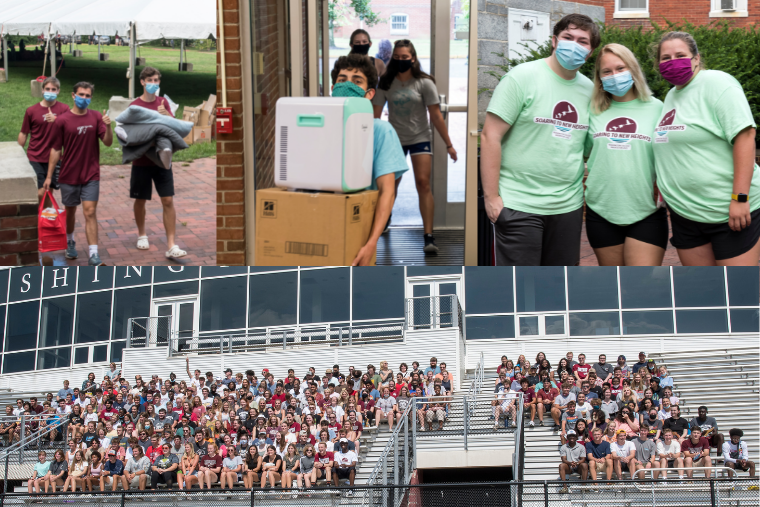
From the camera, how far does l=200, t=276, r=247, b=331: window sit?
262 inches

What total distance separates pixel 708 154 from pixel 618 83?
0.58m

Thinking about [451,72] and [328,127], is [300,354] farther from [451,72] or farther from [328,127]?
[328,127]

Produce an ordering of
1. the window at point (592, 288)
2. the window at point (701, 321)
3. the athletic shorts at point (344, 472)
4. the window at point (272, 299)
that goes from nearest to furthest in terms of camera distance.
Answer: the window at point (592, 288) → the window at point (272, 299) → the window at point (701, 321) → the athletic shorts at point (344, 472)

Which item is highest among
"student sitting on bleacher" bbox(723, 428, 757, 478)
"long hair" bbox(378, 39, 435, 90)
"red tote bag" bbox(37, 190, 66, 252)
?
"long hair" bbox(378, 39, 435, 90)

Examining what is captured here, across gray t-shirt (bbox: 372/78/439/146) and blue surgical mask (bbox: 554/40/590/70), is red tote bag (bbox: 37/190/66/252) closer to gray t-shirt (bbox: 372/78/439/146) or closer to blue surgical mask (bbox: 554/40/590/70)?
gray t-shirt (bbox: 372/78/439/146)

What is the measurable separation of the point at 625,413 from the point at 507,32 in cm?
545

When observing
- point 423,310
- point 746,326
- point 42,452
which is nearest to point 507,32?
point 423,310

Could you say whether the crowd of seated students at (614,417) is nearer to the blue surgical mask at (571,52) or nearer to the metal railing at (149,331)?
the metal railing at (149,331)

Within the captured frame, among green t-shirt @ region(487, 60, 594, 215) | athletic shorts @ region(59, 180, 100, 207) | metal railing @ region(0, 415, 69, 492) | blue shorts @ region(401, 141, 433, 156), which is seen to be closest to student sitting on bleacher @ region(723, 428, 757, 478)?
blue shorts @ region(401, 141, 433, 156)

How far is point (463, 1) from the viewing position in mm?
6719

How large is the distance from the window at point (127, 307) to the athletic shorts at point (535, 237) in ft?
12.6

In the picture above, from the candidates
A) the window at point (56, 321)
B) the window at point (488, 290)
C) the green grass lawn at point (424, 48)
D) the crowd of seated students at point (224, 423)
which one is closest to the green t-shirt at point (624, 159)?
the window at point (488, 290)

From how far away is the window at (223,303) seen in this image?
21.9ft

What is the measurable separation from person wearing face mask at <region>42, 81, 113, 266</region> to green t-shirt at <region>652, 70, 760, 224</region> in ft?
13.3
